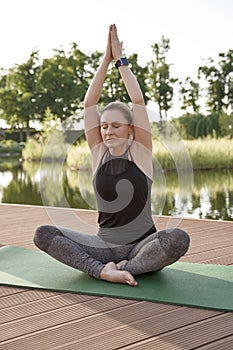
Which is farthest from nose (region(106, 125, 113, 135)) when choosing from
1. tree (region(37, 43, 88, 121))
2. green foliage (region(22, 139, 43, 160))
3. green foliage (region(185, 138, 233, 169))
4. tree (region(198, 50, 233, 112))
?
tree (region(37, 43, 88, 121))

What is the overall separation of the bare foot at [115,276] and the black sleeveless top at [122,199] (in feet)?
0.54

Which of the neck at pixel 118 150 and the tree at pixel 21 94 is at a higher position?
the tree at pixel 21 94

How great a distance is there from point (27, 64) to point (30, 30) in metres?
5.51

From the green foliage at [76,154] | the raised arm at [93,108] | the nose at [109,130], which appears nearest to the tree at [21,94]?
the green foliage at [76,154]

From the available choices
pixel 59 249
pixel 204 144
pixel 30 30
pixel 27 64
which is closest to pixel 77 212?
pixel 59 249

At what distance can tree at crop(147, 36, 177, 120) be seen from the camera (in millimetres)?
20062

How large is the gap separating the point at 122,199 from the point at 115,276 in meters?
0.35

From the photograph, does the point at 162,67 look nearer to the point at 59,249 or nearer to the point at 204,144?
the point at 204,144

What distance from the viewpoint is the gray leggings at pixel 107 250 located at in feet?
7.95

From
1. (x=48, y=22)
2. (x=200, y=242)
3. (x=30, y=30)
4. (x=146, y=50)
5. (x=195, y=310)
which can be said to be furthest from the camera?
(x=146, y=50)

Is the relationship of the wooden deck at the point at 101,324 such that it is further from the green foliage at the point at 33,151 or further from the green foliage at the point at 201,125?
the green foliage at the point at 201,125

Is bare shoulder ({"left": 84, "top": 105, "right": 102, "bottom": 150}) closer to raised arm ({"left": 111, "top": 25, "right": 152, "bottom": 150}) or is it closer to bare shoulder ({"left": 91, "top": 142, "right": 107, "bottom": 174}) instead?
bare shoulder ({"left": 91, "top": 142, "right": 107, "bottom": 174})

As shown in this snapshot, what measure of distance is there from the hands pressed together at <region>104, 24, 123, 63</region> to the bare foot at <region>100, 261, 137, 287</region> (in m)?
0.94

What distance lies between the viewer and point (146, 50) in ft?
68.6
